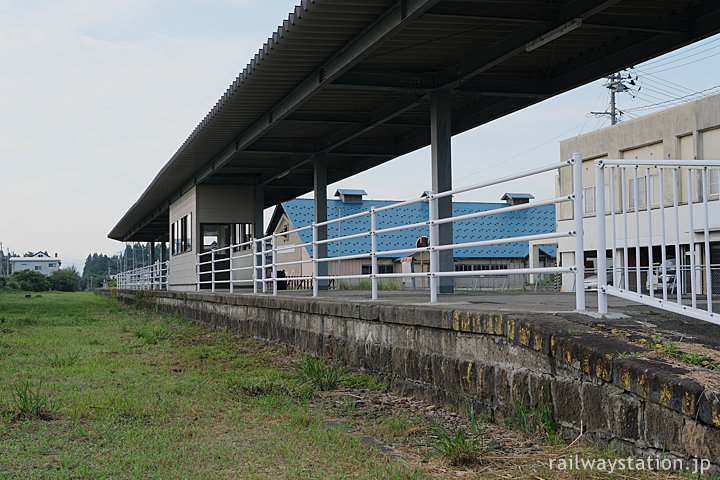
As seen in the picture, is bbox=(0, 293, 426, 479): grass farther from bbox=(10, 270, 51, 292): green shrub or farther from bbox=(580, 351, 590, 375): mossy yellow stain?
bbox=(10, 270, 51, 292): green shrub

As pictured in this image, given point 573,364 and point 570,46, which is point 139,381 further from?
point 570,46

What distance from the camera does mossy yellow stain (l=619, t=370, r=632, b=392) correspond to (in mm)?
4117

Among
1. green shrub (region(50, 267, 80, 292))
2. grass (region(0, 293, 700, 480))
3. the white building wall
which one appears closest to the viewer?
grass (region(0, 293, 700, 480))

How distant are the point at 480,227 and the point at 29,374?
117ft

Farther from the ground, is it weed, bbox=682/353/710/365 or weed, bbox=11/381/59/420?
weed, bbox=682/353/710/365

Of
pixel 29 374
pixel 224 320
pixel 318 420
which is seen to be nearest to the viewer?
pixel 318 420

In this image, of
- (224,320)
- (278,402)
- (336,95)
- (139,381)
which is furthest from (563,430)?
(224,320)

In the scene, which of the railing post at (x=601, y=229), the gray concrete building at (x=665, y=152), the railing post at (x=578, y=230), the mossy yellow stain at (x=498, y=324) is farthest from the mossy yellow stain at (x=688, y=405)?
the gray concrete building at (x=665, y=152)

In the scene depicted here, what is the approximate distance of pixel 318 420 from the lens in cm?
593

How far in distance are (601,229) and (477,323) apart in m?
1.27

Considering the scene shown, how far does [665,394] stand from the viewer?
151 inches

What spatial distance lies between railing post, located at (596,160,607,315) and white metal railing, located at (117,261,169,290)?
2402cm

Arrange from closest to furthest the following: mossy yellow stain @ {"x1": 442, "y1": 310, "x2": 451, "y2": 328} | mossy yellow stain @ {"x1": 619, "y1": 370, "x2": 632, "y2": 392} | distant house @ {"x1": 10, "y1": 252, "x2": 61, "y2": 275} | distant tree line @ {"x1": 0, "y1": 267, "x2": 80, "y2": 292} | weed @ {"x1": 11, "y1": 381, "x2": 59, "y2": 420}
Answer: mossy yellow stain @ {"x1": 619, "y1": 370, "x2": 632, "y2": 392} → weed @ {"x1": 11, "y1": 381, "x2": 59, "y2": 420} → mossy yellow stain @ {"x1": 442, "y1": 310, "x2": 451, "y2": 328} → distant tree line @ {"x1": 0, "y1": 267, "x2": 80, "y2": 292} → distant house @ {"x1": 10, "y1": 252, "x2": 61, "y2": 275}

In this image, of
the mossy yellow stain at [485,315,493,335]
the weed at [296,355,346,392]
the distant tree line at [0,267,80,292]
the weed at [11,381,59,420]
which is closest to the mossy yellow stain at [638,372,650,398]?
the mossy yellow stain at [485,315,493,335]
